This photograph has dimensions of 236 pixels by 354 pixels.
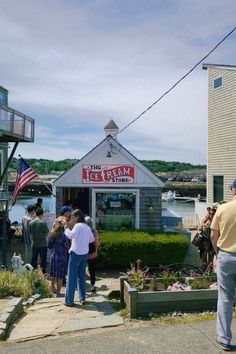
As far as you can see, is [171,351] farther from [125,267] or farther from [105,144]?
[105,144]

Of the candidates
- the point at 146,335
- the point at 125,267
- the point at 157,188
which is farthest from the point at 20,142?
the point at 146,335

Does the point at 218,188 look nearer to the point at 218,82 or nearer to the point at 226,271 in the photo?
the point at 218,82

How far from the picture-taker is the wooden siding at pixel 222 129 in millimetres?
21484

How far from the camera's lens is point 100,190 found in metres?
14.4

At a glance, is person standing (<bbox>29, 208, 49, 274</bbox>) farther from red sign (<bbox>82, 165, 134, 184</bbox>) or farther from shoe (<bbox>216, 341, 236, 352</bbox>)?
shoe (<bbox>216, 341, 236, 352</bbox>)

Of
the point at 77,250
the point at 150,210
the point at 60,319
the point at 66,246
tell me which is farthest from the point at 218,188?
the point at 60,319

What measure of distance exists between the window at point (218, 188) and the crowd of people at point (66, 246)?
44.2ft

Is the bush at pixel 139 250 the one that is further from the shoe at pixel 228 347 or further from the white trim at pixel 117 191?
the shoe at pixel 228 347

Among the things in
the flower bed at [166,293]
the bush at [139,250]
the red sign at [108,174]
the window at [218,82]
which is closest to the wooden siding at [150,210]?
the red sign at [108,174]

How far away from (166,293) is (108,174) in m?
8.05

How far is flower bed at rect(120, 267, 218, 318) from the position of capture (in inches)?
255

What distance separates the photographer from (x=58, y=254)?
8438mm

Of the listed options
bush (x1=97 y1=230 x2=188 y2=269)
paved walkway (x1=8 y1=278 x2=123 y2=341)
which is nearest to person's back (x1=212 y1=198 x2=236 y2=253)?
paved walkway (x1=8 y1=278 x2=123 y2=341)

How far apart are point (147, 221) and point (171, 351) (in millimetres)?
9394
